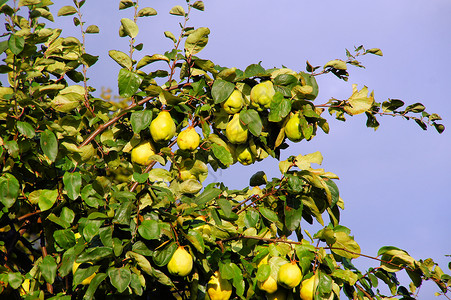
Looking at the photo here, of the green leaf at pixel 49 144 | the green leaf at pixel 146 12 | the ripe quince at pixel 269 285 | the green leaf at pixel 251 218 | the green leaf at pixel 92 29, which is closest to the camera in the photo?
the green leaf at pixel 49 144

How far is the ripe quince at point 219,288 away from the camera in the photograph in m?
2.49

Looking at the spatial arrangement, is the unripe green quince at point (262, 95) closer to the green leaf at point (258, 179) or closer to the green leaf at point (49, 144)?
the green leaf at point (258, 179)

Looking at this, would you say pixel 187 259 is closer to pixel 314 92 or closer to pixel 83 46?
pixel 314 92

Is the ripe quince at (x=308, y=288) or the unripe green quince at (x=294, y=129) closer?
the ripe quince at (x=308, y=288)

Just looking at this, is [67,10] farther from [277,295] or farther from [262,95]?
[277,295]

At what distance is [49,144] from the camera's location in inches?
86.4

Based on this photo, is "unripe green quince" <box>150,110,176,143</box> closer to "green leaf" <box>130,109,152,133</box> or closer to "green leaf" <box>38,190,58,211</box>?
"green leaf" <box>130,109,152,133</box>

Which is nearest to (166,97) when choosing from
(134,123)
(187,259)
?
(134,123)

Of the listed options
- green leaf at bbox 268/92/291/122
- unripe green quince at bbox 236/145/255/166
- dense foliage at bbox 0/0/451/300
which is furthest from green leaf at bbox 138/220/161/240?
green leaf at bbox 268/92/291/122

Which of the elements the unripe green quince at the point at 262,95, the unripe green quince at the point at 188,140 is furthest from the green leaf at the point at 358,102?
the unripe green quince at the point at 188,140

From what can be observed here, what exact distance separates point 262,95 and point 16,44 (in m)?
1.20

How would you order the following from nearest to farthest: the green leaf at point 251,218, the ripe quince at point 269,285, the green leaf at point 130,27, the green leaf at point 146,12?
the ripe quince at point 269,285 → the green leaf at point 251,218 → the green leaf at point 130,27 → the green leaf at point 146,12

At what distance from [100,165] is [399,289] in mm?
1962

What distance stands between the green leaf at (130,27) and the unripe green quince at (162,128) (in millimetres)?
563
